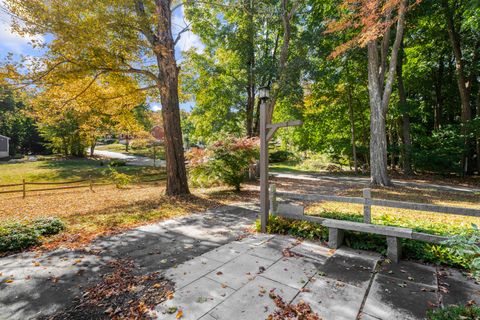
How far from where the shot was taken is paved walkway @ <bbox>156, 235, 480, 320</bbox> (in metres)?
2.52

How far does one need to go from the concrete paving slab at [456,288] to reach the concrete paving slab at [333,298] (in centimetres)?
90

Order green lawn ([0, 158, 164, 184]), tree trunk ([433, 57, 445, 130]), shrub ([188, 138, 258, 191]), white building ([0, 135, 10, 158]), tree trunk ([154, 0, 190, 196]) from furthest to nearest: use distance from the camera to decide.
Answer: white building ([0, 135, 10, 158]) → green lawn ([0, 158, 164, 184]) → tree trunk ([433, 57, 445, 130]) → shrub ([188, 138, 258, 191]) → tree trunk ([154, 0, 190, 196])

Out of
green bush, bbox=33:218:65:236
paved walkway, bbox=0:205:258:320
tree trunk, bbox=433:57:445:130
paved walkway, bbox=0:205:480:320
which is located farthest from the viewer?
tree trunk, bbox=433:57:445:130

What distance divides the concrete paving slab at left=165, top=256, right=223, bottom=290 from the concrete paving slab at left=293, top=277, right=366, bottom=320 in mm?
1337

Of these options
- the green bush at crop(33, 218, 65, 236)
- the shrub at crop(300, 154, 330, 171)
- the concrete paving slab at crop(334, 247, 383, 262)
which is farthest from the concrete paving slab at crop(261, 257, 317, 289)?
the shrub at crop(300, 154, 330, 171)

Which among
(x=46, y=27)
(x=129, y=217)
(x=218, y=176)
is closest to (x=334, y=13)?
(x=218, y=176)

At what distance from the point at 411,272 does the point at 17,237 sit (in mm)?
6584

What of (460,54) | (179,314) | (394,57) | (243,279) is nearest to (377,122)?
(394,57)

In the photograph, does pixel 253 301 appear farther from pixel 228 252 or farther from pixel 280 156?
pixel 280 156

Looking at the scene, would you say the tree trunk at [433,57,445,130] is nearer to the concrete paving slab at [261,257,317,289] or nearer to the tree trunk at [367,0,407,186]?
the tree trunk at [367,0,407,186]

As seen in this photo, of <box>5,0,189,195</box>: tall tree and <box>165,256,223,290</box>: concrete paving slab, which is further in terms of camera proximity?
<box>5,0,189,195</box>: tall tree

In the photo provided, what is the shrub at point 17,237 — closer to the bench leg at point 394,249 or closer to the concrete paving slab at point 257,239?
the concrete paving slab at point 257,239

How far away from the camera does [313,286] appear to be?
298 centimetres

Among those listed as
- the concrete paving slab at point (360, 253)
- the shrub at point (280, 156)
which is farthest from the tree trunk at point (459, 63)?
the shrub at point (280, 156)
